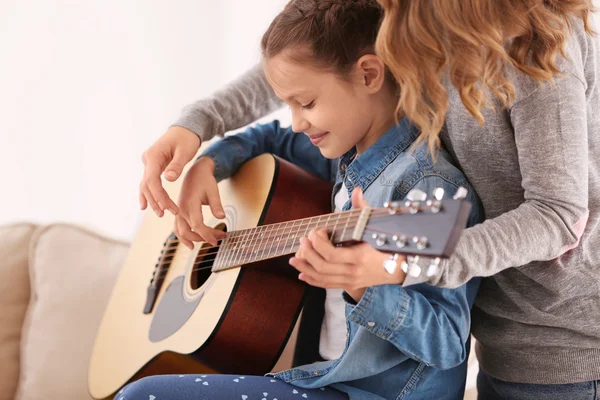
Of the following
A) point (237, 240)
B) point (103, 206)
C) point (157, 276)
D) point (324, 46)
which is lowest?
point (103, 206)

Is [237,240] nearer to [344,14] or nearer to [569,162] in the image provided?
[344,14]

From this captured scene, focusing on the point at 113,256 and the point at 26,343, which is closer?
the point at 26,343

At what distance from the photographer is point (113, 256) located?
5.56 feet

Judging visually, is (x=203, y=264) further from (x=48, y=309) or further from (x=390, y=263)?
(x=390, y=263)

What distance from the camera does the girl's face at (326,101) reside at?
3.41 feet

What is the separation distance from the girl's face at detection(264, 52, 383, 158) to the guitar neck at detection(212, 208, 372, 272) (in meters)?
0.15

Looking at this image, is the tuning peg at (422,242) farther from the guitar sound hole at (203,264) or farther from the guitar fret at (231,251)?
the guitar sound hole at (203,264)

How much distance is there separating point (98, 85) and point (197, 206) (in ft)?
3.63

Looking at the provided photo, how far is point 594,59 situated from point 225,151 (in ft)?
2.33

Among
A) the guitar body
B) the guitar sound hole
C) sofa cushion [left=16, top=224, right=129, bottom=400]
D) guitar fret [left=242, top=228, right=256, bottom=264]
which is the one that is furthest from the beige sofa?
guitar fret [left=242, top=228, right=256, bottom=264]

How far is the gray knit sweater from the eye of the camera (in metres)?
0.85

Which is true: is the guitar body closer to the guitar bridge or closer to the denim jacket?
the guitar bridge

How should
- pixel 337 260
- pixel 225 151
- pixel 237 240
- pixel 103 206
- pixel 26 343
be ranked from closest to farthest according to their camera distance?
pixel 337 260, pixel 237 240, pixel 225 151, pixel 26 343, pixel 103 206

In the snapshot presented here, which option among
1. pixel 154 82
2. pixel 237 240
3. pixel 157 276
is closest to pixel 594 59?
pixel 237 240
